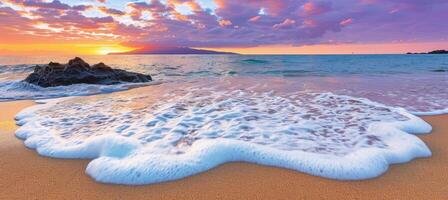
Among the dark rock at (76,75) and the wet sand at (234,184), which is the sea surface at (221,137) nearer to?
the wet sand at (234,184)

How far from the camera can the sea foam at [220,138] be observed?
9.71ft

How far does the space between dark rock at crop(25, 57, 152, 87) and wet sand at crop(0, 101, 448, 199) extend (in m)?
9.11

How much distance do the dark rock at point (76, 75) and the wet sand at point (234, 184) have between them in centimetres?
911

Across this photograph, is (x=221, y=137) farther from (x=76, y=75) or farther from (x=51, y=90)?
(x=76, y=75)

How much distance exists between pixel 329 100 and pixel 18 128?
6.25 metres

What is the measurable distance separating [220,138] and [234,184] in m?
1.08

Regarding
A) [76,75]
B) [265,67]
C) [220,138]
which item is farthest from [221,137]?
[265,67]

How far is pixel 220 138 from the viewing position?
370 centimetres

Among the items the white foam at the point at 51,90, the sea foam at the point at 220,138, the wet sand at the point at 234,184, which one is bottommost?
the white foam at the point at 51,90

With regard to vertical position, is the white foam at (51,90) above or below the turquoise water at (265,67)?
below

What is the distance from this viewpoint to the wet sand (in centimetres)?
248

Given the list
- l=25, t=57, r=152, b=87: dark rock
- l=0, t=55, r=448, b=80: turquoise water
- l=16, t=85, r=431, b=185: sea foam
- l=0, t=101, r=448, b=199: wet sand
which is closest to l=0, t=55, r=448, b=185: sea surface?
l=16, t=85, r=431, b=185: sea foam

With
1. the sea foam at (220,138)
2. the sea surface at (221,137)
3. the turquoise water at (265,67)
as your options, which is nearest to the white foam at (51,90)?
the sea surface at (221,137)

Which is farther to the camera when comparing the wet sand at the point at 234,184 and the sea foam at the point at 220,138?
the sea foam at the point at 220,138
